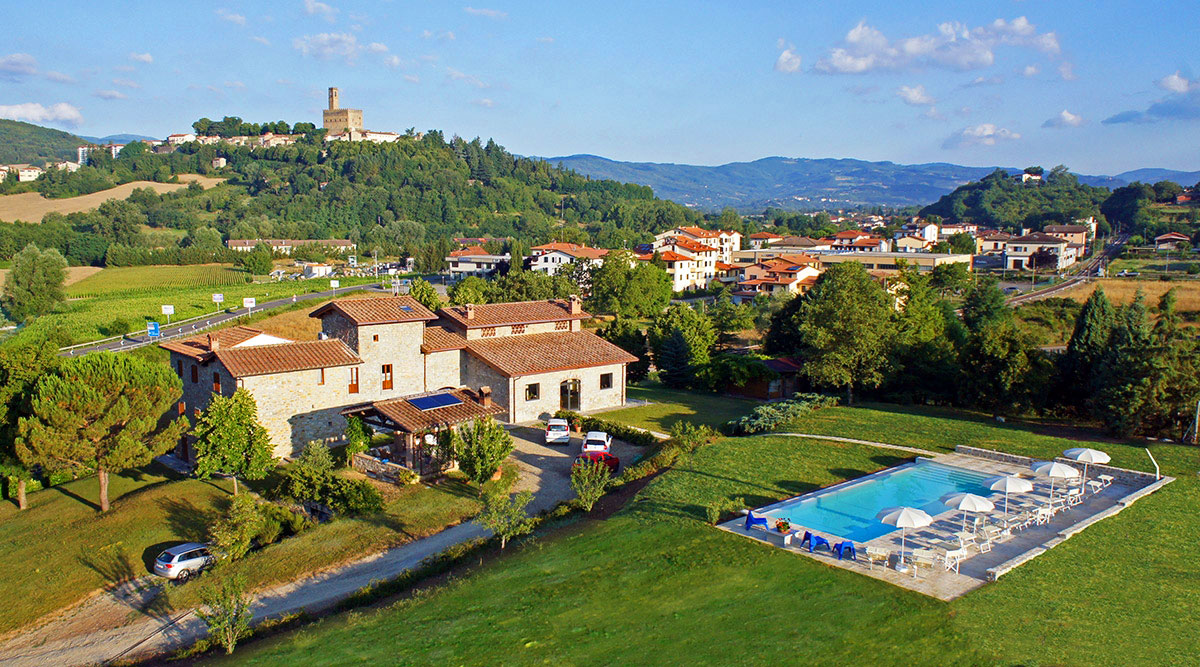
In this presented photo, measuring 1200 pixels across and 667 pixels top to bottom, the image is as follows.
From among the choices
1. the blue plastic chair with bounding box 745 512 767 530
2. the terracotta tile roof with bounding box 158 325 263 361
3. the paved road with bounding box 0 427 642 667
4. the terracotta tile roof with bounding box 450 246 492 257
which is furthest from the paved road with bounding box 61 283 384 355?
the terracotta tile roof with bounding box 450 246 492 257

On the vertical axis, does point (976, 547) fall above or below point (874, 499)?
above

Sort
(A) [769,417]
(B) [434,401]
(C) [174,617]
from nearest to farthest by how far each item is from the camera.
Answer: (C) [174,617] < (B) [434,401] < (A) [769,417]

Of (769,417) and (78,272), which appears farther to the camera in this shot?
(78,272)

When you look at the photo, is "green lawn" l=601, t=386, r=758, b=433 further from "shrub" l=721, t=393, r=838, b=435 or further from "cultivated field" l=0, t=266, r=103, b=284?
"cultivated field" l=0, t=266, r=103, b=284

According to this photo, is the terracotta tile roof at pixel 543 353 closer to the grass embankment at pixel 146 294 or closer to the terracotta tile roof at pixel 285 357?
the terracotta tile roof at pixel 285 357

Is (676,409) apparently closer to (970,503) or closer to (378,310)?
(378,310)

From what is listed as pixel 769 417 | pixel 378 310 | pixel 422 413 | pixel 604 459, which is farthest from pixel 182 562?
pixel 769 417
